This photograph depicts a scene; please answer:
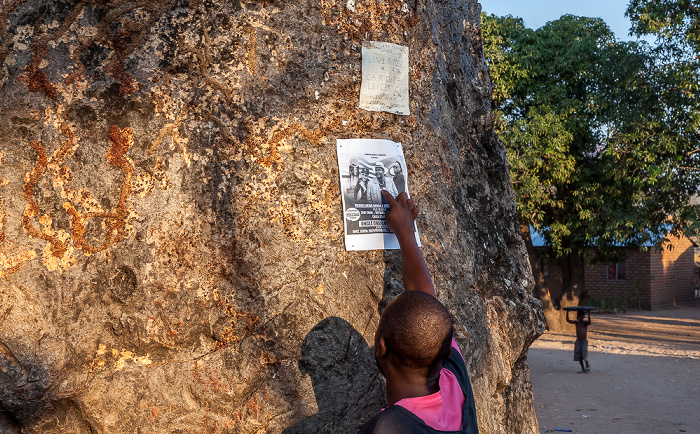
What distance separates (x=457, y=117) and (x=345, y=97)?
2.86ft

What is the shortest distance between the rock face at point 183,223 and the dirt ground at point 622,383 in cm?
579

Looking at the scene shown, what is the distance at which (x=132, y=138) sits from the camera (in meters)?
2.28

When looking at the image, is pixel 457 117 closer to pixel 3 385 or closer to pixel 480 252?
pixel 480 252

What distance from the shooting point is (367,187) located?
2.49m

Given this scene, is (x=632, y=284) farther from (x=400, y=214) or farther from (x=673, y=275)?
(x=400, y=214)

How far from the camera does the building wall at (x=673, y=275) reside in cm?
2159

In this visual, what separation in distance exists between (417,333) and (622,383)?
9.14 m

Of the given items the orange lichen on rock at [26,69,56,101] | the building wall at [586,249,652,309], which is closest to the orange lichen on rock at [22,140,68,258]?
the orange lichen on rock at [26,69,56,101]

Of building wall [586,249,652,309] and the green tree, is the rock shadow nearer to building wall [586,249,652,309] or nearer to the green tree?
the green tree

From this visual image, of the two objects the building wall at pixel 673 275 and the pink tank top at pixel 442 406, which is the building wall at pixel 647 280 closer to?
the building wall at pixel 673 275

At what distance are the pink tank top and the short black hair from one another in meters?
0.09

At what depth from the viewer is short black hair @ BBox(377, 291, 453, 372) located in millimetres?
1708

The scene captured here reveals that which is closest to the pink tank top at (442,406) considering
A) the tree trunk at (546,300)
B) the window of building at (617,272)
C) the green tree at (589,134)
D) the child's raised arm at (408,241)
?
the child's raised arm at (408,241)

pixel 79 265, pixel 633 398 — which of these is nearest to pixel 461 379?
pixel 79 265
